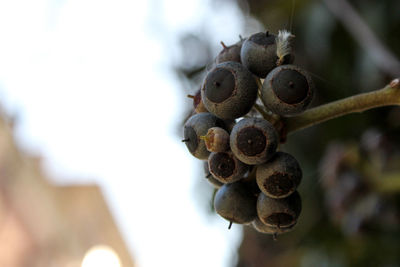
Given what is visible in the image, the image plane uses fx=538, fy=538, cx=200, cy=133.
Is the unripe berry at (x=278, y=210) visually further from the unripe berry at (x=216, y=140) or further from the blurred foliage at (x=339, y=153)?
the blurred foliage at (x=339, y=153)

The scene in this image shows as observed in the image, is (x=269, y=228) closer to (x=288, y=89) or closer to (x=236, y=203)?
(x=236, y=203)

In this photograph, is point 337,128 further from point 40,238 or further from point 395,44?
point 40,238

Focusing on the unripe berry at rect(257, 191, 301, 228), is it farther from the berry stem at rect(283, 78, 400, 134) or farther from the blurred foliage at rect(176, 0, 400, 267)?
the blurred foliage at rect(176, 0, 400, 267)

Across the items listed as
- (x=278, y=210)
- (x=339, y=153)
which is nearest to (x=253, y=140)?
(x=278, y=210)

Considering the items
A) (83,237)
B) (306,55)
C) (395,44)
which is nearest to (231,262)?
(306,55)

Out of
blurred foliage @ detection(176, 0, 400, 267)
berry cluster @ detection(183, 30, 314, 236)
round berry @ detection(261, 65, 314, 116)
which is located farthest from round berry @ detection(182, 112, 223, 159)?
blurred foliage @ detection(176, 0, 400, 267)

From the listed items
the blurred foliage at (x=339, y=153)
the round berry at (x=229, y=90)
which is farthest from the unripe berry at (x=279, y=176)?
the blurred foliage at (x=339, y=153)
